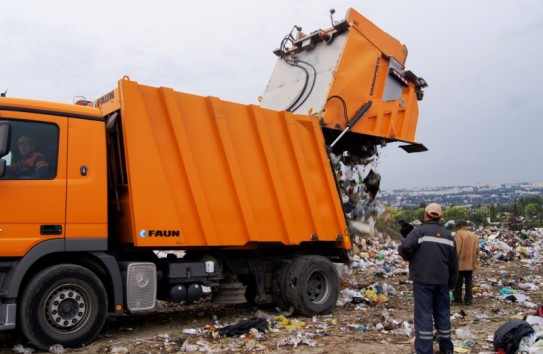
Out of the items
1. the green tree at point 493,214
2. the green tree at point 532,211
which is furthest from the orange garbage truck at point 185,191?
the green tree at point 532,211

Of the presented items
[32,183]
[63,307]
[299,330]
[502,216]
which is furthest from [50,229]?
[502,216]

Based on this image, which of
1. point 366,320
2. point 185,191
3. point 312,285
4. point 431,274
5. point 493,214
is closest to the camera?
point 431,274

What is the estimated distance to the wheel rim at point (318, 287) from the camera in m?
6.58

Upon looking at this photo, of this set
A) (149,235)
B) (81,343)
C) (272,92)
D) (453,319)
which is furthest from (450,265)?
(272,92)

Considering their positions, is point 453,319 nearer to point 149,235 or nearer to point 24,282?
point 149,235

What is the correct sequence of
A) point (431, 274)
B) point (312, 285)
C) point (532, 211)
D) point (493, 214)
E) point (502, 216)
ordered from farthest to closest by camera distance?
point (532, 211) < point (493, 214) < point (502, 216) < point (312, 285) < point (431, 274)

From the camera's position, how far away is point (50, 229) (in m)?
4.73


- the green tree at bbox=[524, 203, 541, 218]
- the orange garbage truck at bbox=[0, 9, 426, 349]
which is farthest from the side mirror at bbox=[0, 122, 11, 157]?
the green tree at bbox=[524, 203, 541, 218]

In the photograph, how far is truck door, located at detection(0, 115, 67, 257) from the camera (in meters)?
4.52

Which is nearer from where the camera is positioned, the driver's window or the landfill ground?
the driver's window

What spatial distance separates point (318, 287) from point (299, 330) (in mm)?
1188

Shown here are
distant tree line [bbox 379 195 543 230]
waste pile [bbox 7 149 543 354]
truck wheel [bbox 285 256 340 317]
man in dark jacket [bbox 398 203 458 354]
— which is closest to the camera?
man in dark jacket [bbox 398 203 458 354]

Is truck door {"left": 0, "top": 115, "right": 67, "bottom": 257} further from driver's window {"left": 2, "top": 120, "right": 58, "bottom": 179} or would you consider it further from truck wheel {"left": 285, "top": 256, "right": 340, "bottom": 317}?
truck wheel {"left": 285, "top": 256, "right": 340, "bottom": 317}

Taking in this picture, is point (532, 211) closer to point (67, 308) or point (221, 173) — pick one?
point (221, 173)
